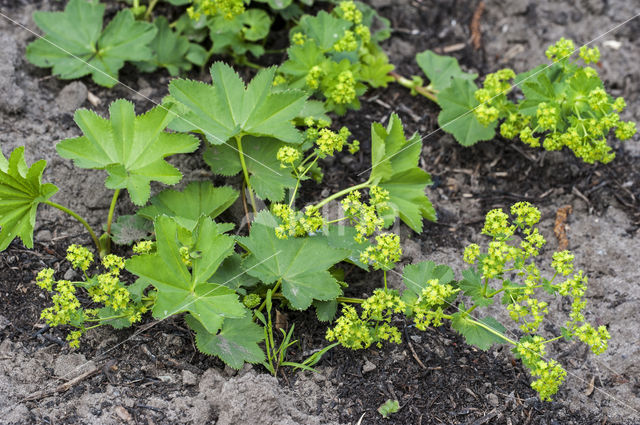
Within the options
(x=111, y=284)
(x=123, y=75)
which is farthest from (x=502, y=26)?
(x=111, y=284)

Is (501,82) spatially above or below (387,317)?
above

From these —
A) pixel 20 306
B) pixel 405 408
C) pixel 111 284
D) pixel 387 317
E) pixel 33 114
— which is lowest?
pixel 405 408

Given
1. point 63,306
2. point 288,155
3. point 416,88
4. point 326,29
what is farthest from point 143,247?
point 416,88

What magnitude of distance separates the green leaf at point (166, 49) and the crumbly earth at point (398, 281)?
0.09 meters

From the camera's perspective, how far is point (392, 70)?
167 inches

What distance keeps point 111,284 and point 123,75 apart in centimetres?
182

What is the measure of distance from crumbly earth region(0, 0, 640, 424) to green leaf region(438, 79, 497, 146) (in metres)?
0.19

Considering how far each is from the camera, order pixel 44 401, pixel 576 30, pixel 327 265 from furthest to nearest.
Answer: pixel 576 30
pixel 327 265
pixel 44 401

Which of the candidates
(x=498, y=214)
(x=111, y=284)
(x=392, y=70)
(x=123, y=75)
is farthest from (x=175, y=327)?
(x=392, y=70)

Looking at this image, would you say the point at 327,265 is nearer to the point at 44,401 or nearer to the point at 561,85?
the point at 44,401

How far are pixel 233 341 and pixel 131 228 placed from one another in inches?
35.2

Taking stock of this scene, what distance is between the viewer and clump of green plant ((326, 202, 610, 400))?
2549 millimetres

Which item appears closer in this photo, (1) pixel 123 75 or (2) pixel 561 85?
(2) pixel 561 85

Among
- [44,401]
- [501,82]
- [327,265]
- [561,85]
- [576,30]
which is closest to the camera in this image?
[44,401]
